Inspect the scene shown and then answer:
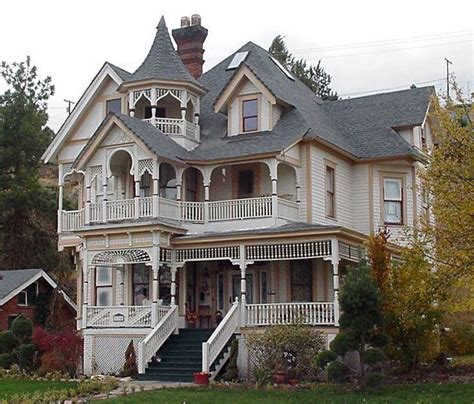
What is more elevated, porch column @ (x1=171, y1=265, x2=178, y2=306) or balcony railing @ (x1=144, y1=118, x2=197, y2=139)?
balcony railing @ (x1=144, y1=118, x2=197, y2=139)

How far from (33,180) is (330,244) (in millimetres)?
28986

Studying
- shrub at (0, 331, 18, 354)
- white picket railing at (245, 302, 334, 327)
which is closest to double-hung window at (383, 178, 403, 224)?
white picket railing at (245, 302, 334, 327)

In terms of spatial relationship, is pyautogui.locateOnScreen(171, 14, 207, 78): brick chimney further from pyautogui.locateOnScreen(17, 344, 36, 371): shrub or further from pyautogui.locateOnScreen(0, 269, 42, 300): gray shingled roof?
pyautogui.locateOnScreen(17, 344, 36, 371): shrub

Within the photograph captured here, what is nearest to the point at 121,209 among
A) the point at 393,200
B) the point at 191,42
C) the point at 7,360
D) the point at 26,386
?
the point at 7,360

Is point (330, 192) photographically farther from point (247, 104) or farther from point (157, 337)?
point (157, 337)

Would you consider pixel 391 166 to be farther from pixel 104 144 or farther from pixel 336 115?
pixel 104 144

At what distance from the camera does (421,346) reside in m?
23.3

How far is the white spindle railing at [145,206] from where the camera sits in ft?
93.7

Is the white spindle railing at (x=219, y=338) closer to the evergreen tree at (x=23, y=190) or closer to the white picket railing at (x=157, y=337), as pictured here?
the white picket railing at (x=157, y=337)

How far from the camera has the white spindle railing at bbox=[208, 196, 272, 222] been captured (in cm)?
2867

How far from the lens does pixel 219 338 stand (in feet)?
85.3

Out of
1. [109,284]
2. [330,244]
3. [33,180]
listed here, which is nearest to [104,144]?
[109,284]

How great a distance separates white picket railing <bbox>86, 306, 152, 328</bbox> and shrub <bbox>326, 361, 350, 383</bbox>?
8234 millimetres

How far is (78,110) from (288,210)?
10.6 m
